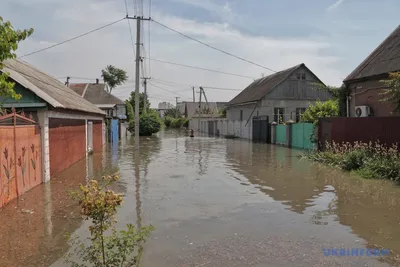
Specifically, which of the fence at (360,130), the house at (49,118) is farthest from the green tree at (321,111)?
the house at (49,118)

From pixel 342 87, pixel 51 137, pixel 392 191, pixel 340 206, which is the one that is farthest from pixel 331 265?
pixel 342 87

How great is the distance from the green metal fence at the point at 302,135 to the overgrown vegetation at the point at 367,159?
5889mm

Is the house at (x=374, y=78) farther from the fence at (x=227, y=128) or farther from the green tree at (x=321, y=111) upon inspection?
the fence at (x=227, y=128)

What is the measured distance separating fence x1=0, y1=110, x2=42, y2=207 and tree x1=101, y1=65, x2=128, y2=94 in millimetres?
63748

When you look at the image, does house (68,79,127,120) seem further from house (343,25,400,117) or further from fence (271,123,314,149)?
house (343,25,400,117)

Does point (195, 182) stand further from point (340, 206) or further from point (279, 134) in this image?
point (279, 134)

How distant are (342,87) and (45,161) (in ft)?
52.7

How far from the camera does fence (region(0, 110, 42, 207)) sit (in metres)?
7.97

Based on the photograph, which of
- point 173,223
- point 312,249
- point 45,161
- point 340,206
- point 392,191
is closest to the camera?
point 312,249

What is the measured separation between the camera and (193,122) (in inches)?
2694

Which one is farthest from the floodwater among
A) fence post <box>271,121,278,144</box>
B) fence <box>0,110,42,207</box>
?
fence post <box>271,121,278,144</box>

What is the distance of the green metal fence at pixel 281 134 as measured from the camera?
27.4m

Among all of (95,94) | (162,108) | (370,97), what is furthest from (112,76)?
(162,108)

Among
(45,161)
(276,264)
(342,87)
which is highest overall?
(342,87)
